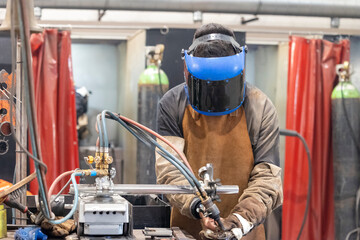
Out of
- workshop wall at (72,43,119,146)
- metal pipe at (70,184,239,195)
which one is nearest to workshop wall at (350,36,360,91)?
workshop wall at (72,43,119,146)

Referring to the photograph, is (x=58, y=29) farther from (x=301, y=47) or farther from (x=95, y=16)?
(x=301, y=47)

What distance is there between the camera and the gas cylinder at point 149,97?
13.0 ft

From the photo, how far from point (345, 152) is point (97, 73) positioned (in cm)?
242

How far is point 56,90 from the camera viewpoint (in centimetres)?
399

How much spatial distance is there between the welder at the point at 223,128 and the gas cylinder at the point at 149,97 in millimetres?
1614

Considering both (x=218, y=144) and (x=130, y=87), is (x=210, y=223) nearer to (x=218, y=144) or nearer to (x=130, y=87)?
(x=218, y=144)

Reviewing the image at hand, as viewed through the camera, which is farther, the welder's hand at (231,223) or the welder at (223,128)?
the welder at (223,128)

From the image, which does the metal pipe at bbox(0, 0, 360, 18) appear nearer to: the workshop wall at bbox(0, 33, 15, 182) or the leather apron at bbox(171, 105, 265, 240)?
the workshop wall at bbox(0, 33, 15, 182)

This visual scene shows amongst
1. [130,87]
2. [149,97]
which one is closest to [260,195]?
[149,97]

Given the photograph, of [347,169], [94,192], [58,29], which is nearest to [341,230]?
[347,169]

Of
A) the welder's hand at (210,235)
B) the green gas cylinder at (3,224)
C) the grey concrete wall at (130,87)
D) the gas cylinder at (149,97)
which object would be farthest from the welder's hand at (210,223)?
the grey concrete wall at (130,87)

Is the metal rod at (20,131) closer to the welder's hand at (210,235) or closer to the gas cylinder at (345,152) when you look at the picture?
the welder's hand at (210,235)

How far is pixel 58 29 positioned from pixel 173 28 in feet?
2.80

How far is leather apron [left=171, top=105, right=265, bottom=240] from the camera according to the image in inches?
90.1
